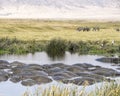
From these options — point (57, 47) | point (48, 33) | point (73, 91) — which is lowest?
point (48, 33)

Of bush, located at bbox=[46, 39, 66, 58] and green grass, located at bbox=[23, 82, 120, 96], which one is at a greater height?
green grass, located at bbox=[23, 82, 120, 96]

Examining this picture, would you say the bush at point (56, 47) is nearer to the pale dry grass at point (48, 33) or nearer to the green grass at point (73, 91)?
the pale dry grass at point (48, 33)

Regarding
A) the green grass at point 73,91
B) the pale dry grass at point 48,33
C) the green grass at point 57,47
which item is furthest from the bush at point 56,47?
the green grass at point 73,91

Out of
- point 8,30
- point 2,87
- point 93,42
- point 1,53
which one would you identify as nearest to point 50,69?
point 2,87

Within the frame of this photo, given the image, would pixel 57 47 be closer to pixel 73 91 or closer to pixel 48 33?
pixel 48 33

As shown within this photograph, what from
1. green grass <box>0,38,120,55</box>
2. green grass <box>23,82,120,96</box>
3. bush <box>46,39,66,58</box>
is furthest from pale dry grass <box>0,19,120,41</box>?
green grass <box>23,82,120,96</box>

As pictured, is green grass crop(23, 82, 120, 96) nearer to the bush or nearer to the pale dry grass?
the bush

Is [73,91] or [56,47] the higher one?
[73,91]

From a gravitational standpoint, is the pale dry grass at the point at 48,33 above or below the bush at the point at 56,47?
below

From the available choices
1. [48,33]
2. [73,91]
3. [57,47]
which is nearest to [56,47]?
[57,47]

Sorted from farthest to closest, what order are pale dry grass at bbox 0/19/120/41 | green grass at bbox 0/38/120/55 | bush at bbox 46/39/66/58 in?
pale dry grass at bbox 0/19/120/41 → bush at bbox 46/39/66/58 → green grass at bbox 0/38/120/55

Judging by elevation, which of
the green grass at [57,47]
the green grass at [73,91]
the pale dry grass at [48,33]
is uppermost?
the green grass at [73,91]

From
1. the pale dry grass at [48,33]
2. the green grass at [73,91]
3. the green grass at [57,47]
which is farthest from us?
the pale dry grass at [48,33]

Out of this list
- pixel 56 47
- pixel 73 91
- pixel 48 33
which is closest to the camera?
pixel 73 91
